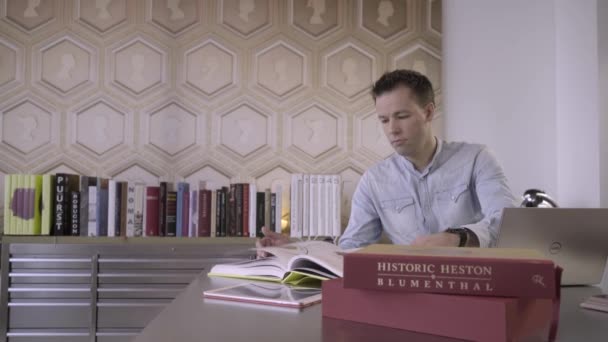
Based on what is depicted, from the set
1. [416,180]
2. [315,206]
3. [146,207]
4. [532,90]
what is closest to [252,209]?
[315,206]

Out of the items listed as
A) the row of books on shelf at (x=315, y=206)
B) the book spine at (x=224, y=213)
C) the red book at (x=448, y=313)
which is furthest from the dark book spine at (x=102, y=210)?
the red book at (x=448, y=313)

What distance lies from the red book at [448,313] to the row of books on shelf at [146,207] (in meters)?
1.94

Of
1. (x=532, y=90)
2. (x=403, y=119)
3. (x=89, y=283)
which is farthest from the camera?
(x=89, y=283)

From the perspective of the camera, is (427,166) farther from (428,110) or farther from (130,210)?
(130,210)

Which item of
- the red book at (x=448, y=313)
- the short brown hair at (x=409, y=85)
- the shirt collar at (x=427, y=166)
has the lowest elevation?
the red book at (x=448, y=313)

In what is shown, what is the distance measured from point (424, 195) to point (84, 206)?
170cm

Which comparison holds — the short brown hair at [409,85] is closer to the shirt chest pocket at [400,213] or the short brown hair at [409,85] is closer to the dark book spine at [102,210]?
the shirt chest pocket at [400,213]

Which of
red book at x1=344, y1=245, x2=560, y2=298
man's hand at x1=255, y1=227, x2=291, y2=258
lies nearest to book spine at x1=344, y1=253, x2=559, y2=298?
red book at x1=344, y1=245, x2=560, y2=298

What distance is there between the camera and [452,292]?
722 mm

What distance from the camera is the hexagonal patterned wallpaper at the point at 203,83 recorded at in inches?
121

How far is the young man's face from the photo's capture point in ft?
6.37

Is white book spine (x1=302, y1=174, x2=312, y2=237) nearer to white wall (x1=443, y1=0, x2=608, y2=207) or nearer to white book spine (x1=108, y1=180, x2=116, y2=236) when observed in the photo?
white wall (x1=443, y1=0, x2=608, y2=207)

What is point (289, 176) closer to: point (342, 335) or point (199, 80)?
point (199, 80)

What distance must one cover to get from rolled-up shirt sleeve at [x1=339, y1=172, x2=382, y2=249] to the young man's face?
0.79 ft
